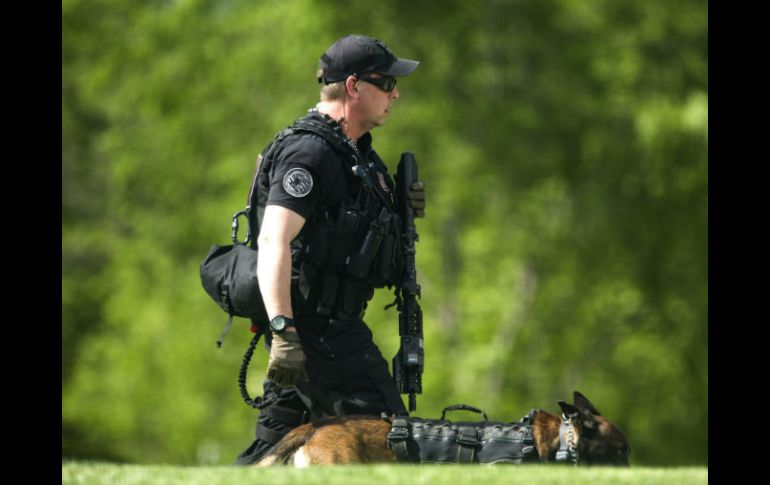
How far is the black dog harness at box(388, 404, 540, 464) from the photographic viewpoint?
18.3 ft

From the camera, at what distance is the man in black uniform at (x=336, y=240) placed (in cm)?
582

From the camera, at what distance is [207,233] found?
2502 cm

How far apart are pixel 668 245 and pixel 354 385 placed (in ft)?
59.3

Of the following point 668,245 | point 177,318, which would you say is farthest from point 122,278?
point 668,245

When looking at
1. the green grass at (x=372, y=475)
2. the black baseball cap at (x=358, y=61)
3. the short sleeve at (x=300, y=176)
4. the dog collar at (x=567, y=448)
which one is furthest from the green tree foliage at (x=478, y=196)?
the green grass at (x=372, y=475)

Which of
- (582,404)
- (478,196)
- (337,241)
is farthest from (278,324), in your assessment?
(478,196)

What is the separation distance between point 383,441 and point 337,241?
97 centimetres

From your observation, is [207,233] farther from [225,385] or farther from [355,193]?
[355,193]

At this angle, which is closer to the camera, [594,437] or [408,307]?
[594,437]

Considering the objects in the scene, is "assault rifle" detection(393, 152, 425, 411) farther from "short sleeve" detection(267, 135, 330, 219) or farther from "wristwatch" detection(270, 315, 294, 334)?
"wristwatch" detection(270, 315, 294, 334)

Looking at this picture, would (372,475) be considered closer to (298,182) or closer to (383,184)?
(298,182)

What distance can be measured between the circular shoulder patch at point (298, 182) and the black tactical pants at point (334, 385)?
692 millimetres

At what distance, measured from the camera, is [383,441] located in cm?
559
